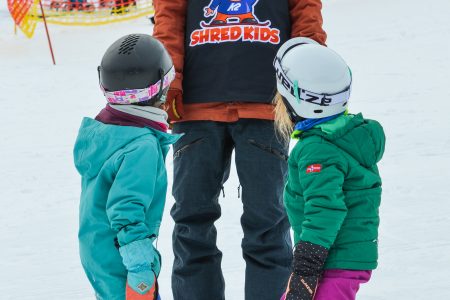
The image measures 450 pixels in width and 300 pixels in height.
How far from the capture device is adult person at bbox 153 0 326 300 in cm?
328

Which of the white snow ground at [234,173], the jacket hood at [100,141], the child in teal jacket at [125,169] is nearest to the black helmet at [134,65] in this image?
the child in teal jacket at [125,169]

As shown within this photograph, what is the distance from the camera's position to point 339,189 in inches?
100

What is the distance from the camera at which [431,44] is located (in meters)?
9.95

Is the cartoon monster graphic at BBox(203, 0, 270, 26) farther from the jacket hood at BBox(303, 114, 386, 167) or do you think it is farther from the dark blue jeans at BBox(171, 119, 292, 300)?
the jacket hood at BBox(303, 114, 386, 167)

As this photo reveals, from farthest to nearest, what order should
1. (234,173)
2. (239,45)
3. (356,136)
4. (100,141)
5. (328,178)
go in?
(234,173) → (239,45) → (100,141) → (356,136) → (328,178)

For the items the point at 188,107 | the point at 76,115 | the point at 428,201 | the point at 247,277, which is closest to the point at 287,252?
the point at 247,277

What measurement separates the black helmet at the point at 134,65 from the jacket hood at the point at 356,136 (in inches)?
22.8

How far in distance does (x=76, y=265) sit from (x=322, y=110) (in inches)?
95.9

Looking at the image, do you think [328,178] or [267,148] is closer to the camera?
[328,178]

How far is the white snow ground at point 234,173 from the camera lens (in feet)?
14.6

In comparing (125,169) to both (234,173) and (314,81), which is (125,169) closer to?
(314,81)

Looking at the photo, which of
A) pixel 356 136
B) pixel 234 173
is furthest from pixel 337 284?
pixel 234 173

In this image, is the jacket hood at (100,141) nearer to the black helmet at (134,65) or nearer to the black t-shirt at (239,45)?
the black helmet at (134,65)

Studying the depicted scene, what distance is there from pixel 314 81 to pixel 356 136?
0.23 metres
